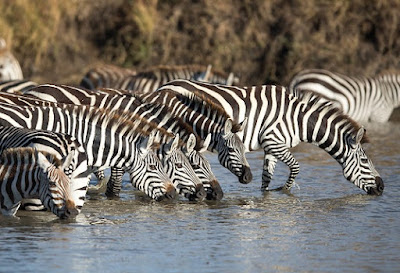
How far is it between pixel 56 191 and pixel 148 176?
79.9 inches

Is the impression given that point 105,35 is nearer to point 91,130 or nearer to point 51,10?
point 51,10

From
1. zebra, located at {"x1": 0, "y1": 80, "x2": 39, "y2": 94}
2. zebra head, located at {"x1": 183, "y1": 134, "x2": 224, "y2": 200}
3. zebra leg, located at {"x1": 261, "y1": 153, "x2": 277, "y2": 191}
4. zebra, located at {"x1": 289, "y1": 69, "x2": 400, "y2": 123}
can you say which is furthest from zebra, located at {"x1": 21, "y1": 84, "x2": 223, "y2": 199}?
zebra, located at {"x1": 289, "y1": 69, "x2": 400, "y2": 123}

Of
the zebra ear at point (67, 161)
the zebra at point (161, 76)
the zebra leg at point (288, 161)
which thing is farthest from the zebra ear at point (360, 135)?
the zebra at point (161, 76)

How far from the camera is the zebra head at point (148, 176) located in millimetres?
11422

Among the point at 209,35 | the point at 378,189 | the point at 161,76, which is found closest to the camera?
the point at 378,189

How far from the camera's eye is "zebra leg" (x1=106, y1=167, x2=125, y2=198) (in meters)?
12.3

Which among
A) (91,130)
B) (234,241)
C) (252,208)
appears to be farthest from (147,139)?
(234,241)

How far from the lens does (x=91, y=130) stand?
36.9ft

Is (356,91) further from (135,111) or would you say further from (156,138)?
(156,138)

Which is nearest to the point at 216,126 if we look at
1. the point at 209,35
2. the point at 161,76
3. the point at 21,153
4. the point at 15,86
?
the point at 21,153

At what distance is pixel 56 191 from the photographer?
9.57 meters

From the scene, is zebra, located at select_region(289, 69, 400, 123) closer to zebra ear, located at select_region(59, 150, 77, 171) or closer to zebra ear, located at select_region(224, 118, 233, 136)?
zebra ear, located at select_region(224, 118, 233, 136)

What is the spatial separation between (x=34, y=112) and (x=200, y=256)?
138 inches

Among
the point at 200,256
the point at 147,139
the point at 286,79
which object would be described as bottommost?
the point at 200,256
